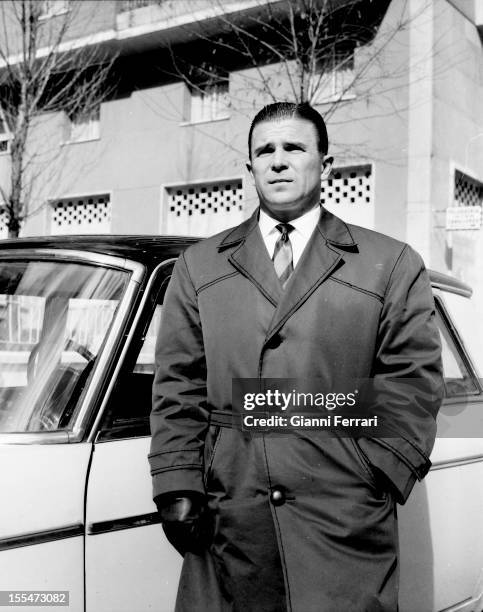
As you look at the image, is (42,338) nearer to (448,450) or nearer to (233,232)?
(233,232)

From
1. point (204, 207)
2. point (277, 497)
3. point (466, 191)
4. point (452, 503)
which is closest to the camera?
point (277, 497)

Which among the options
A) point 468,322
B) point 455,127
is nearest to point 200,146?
point 455,127

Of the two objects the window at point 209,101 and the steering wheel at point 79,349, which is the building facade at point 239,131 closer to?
the window at point 209,101

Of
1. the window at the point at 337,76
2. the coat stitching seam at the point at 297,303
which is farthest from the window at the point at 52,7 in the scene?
the coat stitching seam at the point at 297,303

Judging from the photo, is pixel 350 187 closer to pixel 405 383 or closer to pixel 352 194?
pixel 352 194

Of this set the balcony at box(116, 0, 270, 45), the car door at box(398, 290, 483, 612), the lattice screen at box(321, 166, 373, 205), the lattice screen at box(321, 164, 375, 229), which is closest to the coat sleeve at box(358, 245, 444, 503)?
the car door at box(398, 290, 483, 612)

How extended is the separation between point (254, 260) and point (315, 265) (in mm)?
174

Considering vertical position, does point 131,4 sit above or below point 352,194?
above

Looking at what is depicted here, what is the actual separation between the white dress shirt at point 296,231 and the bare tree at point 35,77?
1029cm

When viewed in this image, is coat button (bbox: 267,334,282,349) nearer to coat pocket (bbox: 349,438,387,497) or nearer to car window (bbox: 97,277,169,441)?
coat pocket (bbox: 349,438,387,497)

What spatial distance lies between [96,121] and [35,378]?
14.1 m

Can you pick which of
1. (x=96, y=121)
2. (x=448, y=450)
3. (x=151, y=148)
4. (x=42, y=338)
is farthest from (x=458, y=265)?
(x=42, y=338)

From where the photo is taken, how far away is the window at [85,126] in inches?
612

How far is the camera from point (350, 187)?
12320mm
